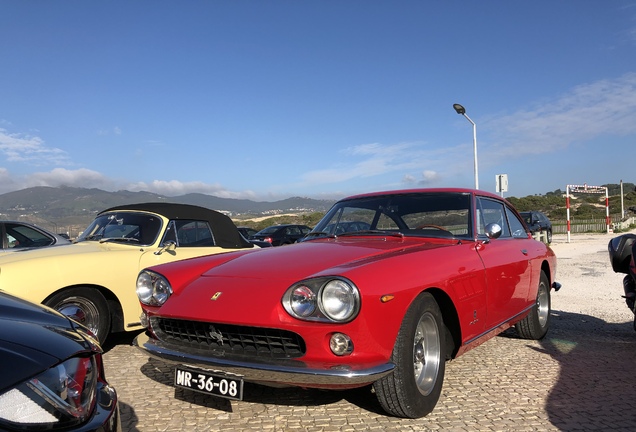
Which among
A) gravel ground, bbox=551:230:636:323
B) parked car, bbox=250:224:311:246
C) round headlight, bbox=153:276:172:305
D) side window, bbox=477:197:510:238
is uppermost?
side window, bbox=477:197:510:238

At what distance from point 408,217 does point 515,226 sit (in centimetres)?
171

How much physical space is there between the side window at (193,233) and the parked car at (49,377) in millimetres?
3935

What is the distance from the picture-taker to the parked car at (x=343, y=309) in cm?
272

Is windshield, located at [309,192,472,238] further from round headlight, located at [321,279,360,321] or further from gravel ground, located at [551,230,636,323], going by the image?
gravel ground, located at [551,230,636,323]

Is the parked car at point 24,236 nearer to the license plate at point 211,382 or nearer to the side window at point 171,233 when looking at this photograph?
the side window at point 171,233

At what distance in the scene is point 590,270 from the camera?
11.5 meters

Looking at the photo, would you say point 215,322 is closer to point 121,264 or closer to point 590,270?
point 121,264

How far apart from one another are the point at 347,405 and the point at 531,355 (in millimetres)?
2331

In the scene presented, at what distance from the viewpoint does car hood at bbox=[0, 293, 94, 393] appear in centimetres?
148

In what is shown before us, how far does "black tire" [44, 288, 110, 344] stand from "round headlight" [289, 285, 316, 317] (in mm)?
2838

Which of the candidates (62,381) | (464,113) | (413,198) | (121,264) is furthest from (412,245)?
(464,113)

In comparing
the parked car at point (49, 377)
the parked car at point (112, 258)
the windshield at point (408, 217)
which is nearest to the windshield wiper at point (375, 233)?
the windshield at point (408, 217)

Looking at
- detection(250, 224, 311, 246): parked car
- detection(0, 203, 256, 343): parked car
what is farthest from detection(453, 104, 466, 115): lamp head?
detection(0, 203, 256, 343): parked car

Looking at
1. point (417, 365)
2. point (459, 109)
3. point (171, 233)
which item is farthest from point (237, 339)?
point (459, 109)
